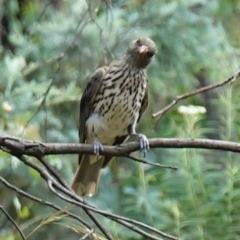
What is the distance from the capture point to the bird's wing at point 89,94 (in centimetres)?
308

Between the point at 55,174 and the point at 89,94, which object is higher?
the point at 55,174

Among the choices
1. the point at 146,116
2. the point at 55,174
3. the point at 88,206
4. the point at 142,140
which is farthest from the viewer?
the point at 146,116

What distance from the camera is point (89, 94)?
10.2ft

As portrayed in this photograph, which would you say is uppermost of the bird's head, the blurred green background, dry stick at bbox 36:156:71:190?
dry stick at bbox 36:156:71:190

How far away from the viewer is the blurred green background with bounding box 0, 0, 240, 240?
318 cm

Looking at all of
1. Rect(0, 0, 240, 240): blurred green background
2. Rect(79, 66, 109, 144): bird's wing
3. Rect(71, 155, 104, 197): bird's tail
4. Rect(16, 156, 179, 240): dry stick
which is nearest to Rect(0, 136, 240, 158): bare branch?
Rect(16, 156, 179, 240): dry stick

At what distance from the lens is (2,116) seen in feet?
8.98

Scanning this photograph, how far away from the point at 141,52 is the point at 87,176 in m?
0.53

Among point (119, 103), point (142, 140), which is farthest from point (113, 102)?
point (142, 140)

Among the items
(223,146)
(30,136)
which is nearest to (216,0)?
(30,136)

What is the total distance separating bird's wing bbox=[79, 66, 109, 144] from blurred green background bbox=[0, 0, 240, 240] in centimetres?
14

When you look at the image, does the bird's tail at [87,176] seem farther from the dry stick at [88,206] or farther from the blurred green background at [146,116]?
the dry stick at [88,206]

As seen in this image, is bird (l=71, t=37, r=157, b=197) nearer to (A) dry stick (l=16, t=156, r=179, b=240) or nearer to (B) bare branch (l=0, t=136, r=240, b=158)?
(B) bare branch (l=0, t=136, r=240, b=158)

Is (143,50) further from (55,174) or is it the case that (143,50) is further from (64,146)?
(55,174)
